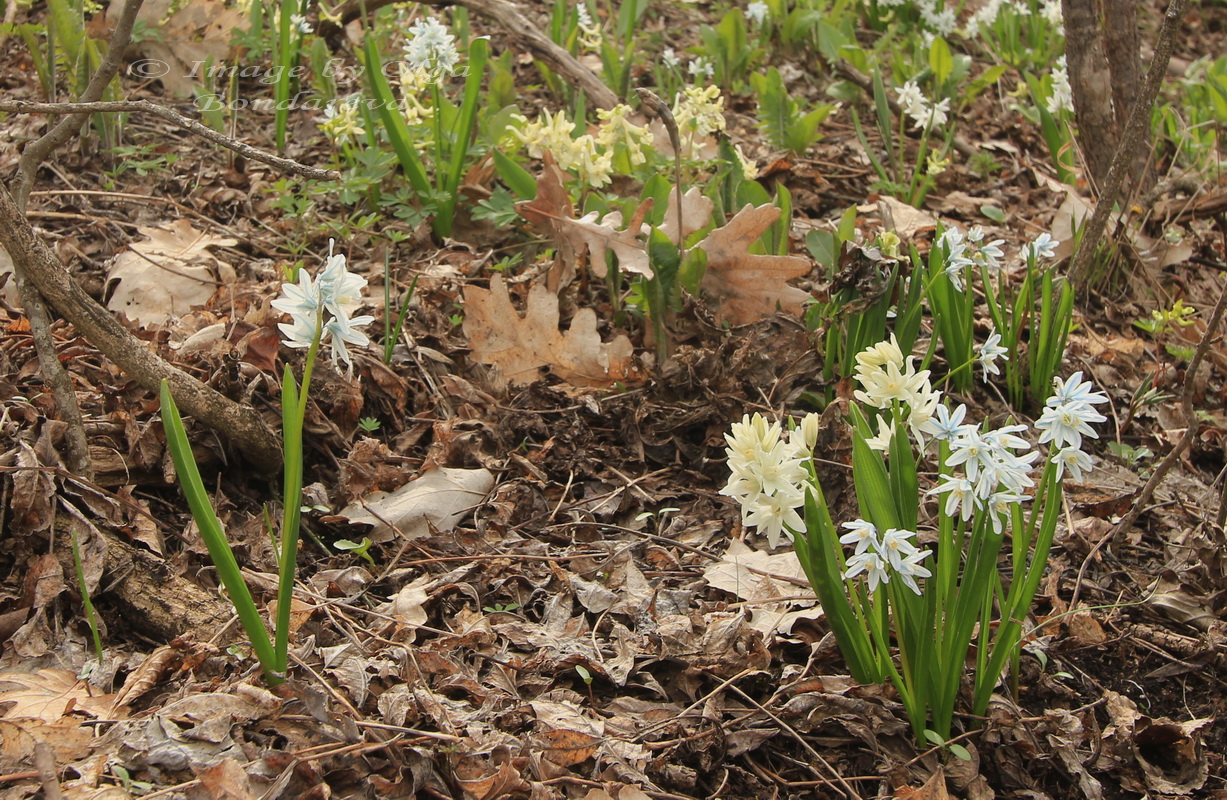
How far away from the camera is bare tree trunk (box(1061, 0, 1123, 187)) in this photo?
3.40 metres

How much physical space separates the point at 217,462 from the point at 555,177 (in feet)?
3.96

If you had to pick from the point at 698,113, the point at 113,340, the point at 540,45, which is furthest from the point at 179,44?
A: the point at 113,340

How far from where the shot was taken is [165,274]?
2.65 meters

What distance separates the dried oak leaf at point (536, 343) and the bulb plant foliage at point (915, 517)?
1118 mm

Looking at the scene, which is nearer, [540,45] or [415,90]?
[415,90]

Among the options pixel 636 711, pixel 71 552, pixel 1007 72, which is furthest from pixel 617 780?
pixel 1007 72

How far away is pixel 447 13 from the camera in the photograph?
14.8 ft

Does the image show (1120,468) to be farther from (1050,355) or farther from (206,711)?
(206,711)

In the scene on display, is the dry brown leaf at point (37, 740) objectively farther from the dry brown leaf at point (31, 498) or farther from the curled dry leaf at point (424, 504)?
the curled dry leaf at point (424, 504)

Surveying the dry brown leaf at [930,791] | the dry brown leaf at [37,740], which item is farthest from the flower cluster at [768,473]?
the dry brown leaf at [37,740]

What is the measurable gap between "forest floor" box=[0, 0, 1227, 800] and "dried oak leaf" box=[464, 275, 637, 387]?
0.18ft

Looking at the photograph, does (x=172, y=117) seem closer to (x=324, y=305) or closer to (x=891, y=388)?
(x=324, y=305)

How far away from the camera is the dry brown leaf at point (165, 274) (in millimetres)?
2576

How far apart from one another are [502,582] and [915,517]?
0.85 meters
